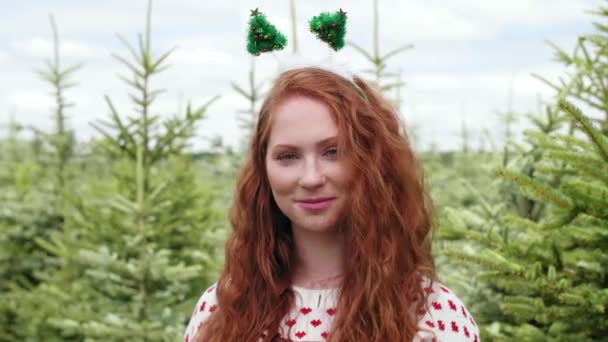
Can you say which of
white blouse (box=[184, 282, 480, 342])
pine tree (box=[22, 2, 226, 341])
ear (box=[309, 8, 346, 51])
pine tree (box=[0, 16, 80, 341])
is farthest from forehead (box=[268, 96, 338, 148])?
pine tree (box=[0, 16, 80, 341])

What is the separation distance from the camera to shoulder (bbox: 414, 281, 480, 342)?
2156mm

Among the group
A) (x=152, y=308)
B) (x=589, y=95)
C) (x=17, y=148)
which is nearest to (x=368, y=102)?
(x=589, y=95)

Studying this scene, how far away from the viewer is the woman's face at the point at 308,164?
212cm

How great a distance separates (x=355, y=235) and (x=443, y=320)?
0.34m

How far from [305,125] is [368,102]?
24 centimetres

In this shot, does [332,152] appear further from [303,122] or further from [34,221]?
[34,221]

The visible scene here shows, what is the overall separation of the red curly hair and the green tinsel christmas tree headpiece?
13 cm

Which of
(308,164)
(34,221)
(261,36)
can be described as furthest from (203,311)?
(34,221)

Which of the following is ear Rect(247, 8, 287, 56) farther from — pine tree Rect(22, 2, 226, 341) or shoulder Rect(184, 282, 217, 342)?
pine tree Rect(22, 2, 226, 341)

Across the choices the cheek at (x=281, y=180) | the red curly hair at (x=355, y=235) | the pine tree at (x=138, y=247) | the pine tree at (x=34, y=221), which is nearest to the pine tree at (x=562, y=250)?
the red curly hair at (x=355, y=235)

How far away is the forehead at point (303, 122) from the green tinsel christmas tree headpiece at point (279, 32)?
271 millimetres

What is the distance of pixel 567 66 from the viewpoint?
14.6ft

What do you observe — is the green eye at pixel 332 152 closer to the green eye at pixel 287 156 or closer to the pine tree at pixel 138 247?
the green eye at pixel 287 156

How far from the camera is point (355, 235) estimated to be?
221 centimetres
